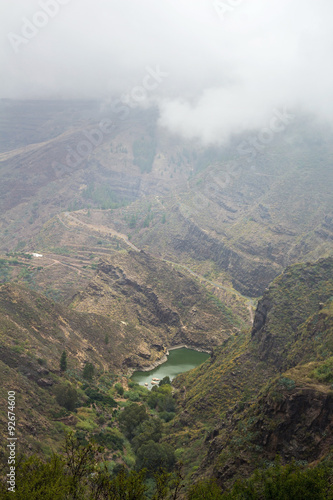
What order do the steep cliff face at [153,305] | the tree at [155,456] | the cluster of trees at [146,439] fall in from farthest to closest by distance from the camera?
1. the steep cliff face at [153,305]
2. the cluster of trees at [146,439]
3. the tree at [155,456]

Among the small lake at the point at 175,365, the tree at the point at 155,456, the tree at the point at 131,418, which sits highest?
the tree at the point at 155,456

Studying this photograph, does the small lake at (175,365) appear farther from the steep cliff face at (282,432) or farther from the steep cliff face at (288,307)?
the steep cliff face at (282,432)

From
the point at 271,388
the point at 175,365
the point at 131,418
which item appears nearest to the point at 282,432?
the point at 271,388

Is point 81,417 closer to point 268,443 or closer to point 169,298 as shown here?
point 268,443

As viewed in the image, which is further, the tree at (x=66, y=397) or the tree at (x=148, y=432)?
the tree at (x=66, y=397)

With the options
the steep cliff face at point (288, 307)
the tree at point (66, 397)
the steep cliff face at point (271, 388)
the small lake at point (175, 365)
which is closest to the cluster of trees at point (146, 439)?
the steep cliff face at point (271, 388)

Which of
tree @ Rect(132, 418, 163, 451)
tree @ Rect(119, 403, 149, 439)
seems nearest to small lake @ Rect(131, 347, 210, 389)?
tree @ Rect(119, 403, 149, 439)

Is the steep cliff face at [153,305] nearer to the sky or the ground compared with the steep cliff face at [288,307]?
nearer to the ground

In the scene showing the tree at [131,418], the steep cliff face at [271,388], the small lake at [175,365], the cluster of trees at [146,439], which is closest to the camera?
the steep cliff face at [271,388]

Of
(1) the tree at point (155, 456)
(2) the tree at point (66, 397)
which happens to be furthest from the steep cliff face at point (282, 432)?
(2) the tree at point (66, 397)
